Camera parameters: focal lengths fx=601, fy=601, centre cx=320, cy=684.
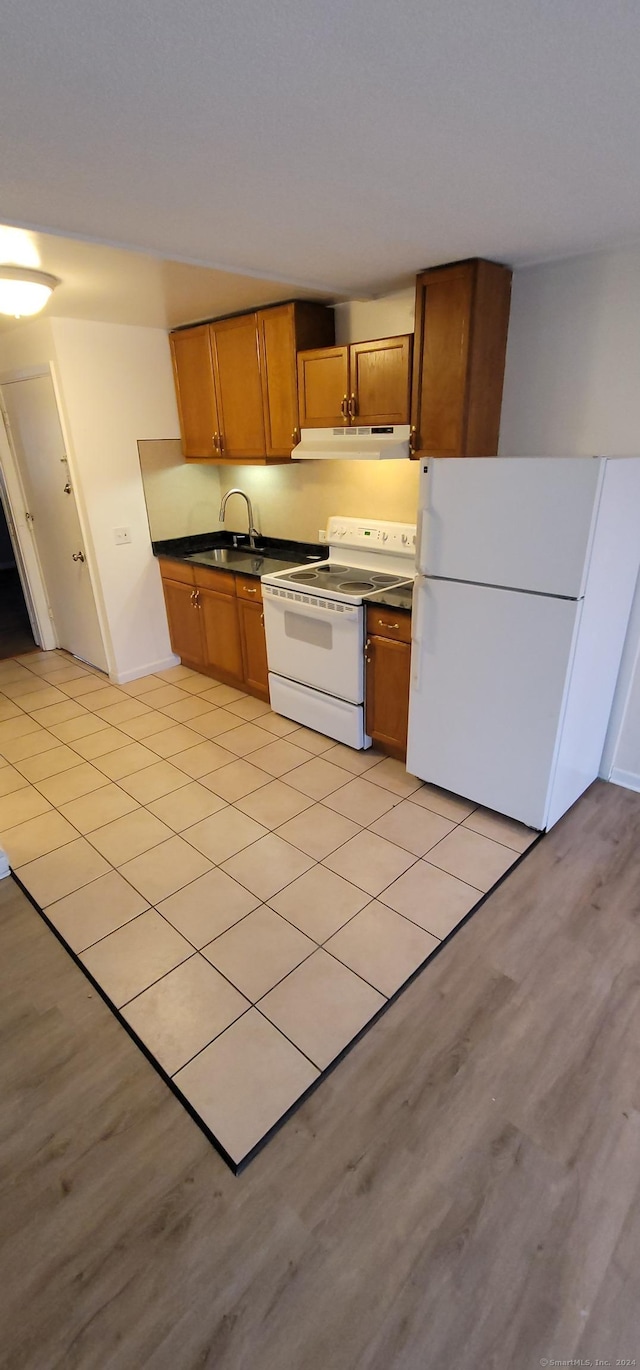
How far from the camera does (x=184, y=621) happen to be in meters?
4.40

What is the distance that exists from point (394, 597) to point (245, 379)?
1682 mm

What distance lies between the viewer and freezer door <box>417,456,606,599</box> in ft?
6.84

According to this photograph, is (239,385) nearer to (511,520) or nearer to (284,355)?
(284,355)

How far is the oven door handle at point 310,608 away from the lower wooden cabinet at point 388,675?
9 cm

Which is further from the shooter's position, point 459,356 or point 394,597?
point 394,597

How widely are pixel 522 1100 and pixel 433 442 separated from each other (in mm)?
2521

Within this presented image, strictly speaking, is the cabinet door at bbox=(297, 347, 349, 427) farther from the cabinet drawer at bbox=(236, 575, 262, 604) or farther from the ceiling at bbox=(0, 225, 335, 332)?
the cabinet drawer at bbox=(236, 575, 262, 604)

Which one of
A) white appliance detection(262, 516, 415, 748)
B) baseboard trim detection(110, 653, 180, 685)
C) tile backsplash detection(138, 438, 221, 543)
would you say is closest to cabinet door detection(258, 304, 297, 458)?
white appliance detection(262, 516, 415, 748)

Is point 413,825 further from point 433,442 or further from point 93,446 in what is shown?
point 93,446

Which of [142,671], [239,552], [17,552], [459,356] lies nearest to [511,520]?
[459,356]

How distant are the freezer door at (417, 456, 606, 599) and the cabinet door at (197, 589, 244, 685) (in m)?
1.71

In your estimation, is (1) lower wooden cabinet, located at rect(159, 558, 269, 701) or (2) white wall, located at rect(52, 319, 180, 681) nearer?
(2) white wall, located at rect(52, 319, 180, 681)

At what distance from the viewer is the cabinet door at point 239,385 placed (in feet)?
11.4

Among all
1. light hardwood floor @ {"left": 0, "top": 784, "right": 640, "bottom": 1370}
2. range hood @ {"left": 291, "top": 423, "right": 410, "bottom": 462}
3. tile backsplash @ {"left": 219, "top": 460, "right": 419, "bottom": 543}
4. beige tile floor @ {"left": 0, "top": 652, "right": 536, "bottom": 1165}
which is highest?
range hood @ {"left": 291, "top": 423, "right": 410, "bottom": 462}
